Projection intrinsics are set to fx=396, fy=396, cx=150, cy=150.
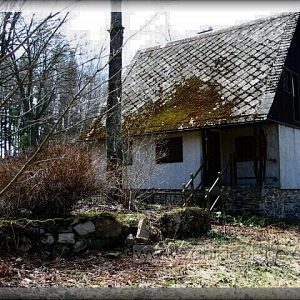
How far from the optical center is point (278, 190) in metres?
14.1

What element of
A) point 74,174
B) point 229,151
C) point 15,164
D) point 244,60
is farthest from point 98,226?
point 244,60

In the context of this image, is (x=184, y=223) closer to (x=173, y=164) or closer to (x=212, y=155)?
(x=173, y=164)

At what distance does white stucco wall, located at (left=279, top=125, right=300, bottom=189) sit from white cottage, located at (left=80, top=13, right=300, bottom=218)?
38mm

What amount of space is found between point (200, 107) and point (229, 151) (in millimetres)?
2375

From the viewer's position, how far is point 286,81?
51.5 feet

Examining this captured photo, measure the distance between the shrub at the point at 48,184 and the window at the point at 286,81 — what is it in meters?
9.97

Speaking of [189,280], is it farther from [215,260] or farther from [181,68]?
[181,68]

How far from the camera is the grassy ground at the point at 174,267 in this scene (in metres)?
5.23

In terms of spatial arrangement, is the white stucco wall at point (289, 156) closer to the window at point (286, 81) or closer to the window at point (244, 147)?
the window at point (244, 147)

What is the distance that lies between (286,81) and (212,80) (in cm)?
290

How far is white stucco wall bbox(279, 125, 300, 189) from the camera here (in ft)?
48.2

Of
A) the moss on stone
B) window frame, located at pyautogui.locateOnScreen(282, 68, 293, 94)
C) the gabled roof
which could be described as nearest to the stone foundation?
the gabled roof

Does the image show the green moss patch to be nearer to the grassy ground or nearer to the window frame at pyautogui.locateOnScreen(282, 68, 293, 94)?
the window frame at pyautogui.locateOnScreen(282, 68, 293, 94)

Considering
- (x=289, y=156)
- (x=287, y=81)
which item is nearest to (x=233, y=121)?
(x=289, y=156)
